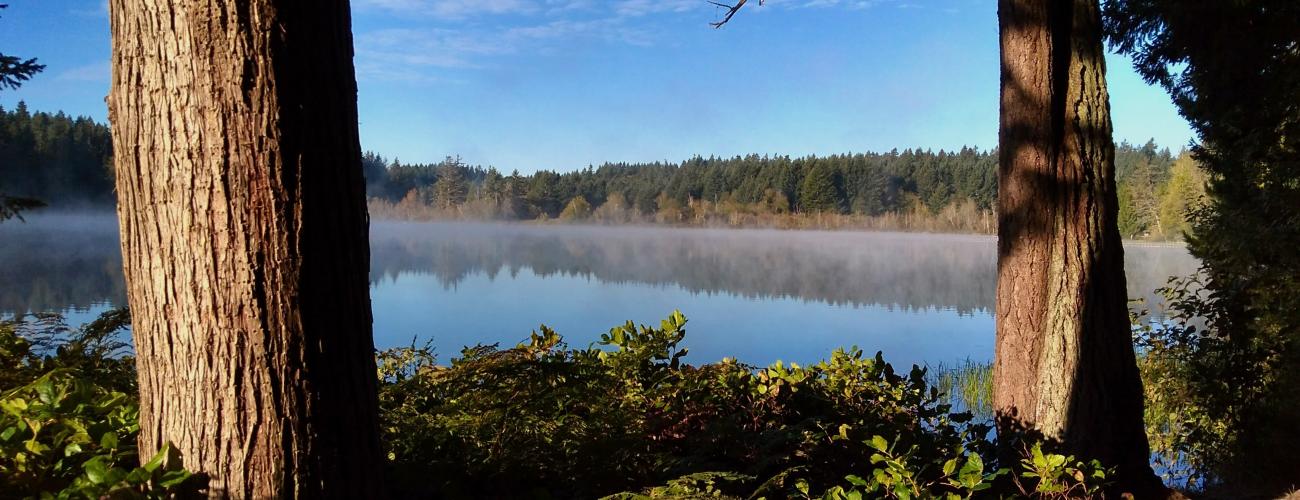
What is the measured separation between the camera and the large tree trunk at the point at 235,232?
1.26 meters

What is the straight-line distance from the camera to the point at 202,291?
128 centimetres

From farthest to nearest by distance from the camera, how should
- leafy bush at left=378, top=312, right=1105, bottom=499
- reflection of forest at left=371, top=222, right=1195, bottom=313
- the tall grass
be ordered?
reflection of forest at left=371, top=222, right=1195, bottom=313 → the tall grass → leafy bush at left=378, top=312, right=1105, bottom=499

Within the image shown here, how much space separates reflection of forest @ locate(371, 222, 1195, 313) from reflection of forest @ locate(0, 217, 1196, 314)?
42 millimetres

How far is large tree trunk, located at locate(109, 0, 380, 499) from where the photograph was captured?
1.26m

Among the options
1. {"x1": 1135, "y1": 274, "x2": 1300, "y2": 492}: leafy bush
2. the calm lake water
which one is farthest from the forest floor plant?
{"x1": 1135, "y1": 274, "x2": 1300, "y2": 492}: leafy bush

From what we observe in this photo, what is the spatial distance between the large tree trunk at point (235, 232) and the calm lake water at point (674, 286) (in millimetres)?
4236

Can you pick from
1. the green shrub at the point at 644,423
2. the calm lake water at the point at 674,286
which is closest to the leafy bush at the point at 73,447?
the green shrub at the point at 644,423

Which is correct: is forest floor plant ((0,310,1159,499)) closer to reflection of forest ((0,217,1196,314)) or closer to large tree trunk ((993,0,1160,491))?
large tree trunk ((993,0,1160,491))

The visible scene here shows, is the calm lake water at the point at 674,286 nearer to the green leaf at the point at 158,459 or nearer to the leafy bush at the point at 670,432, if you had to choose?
the leafy bush at the point at 670,432

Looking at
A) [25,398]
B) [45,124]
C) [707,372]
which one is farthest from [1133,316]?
[45,124]

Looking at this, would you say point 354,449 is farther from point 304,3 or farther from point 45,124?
point 45,124

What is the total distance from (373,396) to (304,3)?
2.39 feet

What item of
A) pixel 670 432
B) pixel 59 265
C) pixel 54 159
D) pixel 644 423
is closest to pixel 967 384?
pixel 670 432

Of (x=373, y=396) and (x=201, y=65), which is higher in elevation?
(x=201, y=65)
